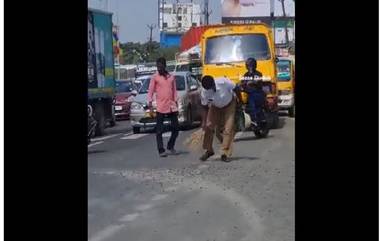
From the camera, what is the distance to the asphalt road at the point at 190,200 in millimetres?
4543

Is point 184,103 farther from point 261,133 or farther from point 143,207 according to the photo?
point 143,207

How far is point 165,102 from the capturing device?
318 inches

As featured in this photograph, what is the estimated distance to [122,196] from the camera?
5.28 meters

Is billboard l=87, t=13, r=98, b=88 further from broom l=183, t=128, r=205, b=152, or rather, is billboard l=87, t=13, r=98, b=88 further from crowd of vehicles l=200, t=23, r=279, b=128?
crowd of vehicles l=200, t=23, r=279, b=128

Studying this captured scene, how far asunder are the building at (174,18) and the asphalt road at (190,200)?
3.08ft

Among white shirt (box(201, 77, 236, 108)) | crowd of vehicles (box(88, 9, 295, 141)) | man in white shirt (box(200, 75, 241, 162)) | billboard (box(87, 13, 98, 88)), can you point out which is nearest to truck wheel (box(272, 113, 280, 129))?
crowd of vehicles (box(88, 9, 295, 141))

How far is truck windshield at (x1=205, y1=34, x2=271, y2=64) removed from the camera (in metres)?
12.4

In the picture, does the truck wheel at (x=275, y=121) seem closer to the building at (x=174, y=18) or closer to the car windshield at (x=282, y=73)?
the car windshield at (x=282, y=73)

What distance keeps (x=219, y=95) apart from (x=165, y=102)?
2.63 feet
